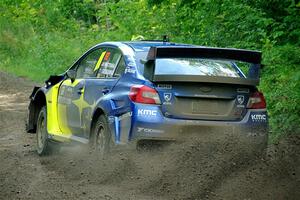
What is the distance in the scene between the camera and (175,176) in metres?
6.97

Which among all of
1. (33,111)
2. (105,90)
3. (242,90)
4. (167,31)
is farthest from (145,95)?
(167,31)

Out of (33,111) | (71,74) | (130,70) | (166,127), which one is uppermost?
(130,70)

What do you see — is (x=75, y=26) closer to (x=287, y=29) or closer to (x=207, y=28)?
(x=207, y=28)

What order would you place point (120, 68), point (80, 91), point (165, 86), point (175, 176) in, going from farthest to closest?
point (80, 91) < point (120, 68) < point (165, 86) < point (175, 176)

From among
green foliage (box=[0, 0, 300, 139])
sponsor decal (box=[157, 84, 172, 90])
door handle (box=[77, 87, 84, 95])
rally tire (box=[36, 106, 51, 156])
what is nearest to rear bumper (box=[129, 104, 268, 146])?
sponsor decal (box=[157, 84, 172, 90])

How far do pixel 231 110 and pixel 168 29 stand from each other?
42.4ft

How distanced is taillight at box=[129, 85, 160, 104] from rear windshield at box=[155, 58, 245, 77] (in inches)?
11.0

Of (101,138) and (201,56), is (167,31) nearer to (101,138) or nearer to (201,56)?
(101,138)

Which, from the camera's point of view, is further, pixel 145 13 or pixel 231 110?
pixel 145 13

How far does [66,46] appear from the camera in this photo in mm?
25891

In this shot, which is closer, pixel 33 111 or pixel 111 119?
pixel 111 119

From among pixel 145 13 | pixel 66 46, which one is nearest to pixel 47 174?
pixel 145 13

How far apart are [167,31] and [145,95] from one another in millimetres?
13003

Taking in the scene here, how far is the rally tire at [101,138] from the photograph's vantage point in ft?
25.7
